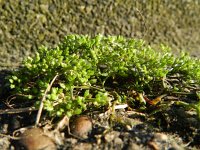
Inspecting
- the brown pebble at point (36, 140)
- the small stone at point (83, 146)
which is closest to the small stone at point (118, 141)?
the small stone at point (83, 146)

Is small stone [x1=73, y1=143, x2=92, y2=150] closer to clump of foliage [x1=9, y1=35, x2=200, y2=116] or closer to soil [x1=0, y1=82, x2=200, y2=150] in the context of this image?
soil [x1=0, y1=82, x2=200, y2=150]

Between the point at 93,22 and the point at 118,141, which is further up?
the point at 93,22

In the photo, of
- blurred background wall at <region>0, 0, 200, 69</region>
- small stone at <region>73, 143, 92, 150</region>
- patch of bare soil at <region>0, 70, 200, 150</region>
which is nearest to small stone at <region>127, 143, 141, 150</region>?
patch of bare soil at <region>0, 70, 200, 150</region>

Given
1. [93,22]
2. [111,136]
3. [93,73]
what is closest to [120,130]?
[111,136]

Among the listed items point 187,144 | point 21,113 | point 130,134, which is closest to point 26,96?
point 21,113

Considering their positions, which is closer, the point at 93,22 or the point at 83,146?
the point at 83,146

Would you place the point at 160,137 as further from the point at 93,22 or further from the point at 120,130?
the point at 93,22
